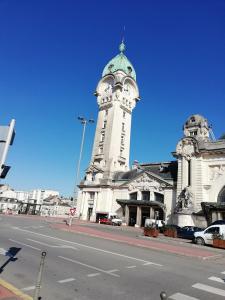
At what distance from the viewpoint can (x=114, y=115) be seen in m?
66.7

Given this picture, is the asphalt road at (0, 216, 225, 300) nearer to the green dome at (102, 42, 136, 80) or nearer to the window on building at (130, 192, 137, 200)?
the window on building at (130, 192, 137, 200)

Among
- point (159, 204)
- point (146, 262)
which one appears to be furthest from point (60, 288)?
point (159, 204)

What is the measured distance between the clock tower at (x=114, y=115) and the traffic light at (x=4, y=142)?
54.7 metres

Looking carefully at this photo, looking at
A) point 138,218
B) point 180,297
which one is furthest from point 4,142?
point 138,218

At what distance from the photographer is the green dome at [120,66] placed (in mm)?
72938

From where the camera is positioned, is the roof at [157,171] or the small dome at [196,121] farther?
the roof at [157,171]

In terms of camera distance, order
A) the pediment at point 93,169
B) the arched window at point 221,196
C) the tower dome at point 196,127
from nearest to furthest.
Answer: the arched window at point 221,196 < the tower dome at point 196,127 < the pediment at point 93,169

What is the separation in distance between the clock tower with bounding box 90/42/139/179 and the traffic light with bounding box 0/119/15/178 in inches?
2152

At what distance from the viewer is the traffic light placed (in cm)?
637

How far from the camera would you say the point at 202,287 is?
891 cm

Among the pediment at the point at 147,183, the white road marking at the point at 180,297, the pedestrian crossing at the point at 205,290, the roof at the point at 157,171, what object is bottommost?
the white road marking at the point at 180,297

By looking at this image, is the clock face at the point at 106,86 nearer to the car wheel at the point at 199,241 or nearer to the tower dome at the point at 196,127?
the tower dome at the point at 196,127

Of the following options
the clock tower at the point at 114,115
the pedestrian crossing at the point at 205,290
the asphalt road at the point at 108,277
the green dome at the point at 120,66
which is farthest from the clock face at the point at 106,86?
the pedestrian crossing at the point at 205,290

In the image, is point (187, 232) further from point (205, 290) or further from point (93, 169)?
point (93, 169)
